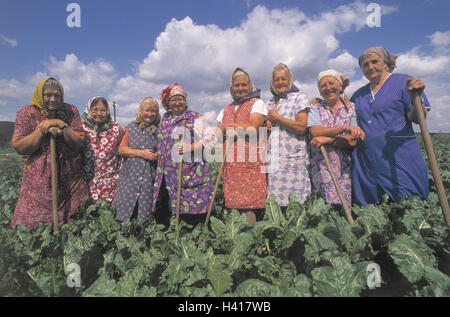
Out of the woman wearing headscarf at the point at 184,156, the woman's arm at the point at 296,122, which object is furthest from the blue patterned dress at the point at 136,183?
the woman's arm at the point at 296,122

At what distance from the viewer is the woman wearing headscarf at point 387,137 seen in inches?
99.8

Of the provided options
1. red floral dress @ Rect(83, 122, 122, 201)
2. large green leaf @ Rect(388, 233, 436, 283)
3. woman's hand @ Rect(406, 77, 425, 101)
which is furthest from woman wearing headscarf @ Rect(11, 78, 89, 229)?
woman's hand @ Rect(406, 77, 425, 101)

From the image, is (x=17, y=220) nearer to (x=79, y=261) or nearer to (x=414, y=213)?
(x=79, y=261)

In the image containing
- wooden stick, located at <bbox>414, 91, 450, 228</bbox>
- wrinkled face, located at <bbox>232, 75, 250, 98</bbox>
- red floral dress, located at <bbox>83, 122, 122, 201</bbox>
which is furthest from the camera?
red floral dress, located at <bbox>83, 122, 122, 201</bbox>

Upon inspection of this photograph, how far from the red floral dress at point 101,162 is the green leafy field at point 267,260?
0.71 metres

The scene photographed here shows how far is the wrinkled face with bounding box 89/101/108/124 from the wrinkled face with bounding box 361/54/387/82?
308 centimetres

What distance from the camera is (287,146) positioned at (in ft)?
9.45

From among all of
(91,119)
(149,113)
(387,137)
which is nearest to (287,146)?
(387,137)

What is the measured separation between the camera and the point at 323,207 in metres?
2.36

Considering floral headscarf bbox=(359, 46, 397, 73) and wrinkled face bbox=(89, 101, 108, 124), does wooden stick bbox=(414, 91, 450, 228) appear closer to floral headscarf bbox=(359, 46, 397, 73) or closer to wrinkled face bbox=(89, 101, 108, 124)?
floral headscarf bbox=(359, 46, 397, 73)

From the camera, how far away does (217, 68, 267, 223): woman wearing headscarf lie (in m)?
2.90

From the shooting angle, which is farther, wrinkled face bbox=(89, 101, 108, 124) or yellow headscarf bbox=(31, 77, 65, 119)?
wrinkled face bbox=(89, 101, 108, 124)

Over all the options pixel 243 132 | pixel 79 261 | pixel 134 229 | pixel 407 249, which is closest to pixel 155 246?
pixel 79 261

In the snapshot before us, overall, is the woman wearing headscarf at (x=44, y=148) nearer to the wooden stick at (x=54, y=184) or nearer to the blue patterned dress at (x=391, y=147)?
the wooden stick at (x=54, y=184)
